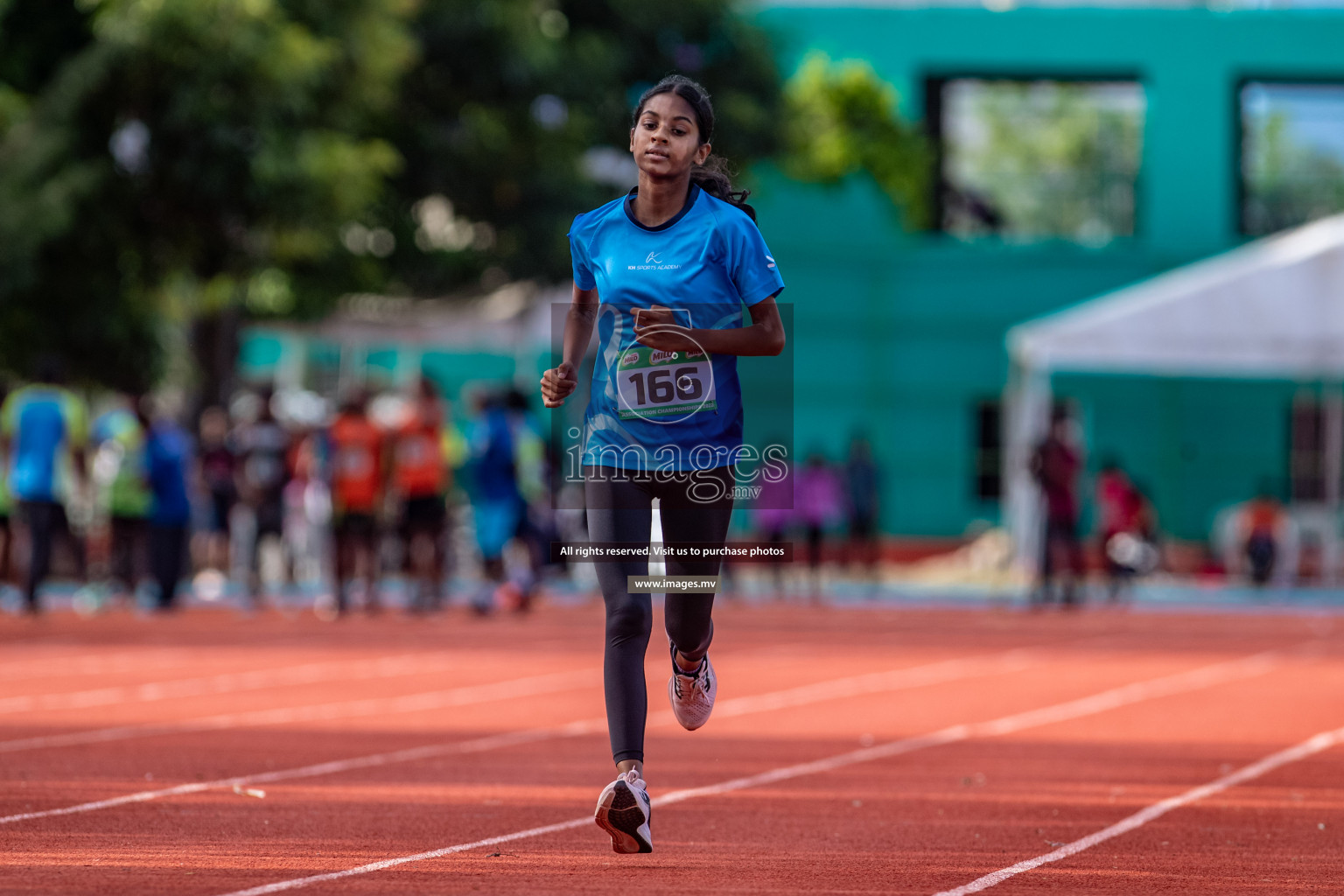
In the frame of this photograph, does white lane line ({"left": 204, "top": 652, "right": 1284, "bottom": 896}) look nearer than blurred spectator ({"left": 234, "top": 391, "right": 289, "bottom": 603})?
Yes

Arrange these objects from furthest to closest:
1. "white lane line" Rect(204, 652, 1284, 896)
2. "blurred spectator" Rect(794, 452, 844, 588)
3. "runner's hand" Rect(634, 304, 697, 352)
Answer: "blurred spectator" Rect(794, 452, 844, 588) < "white lane line" Rect(204, 652, 1284, 896) < "runner's hand" Rect(634, 304, 697, 352)

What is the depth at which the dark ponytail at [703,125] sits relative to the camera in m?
5.97

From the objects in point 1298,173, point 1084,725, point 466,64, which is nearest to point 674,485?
point 1084,725

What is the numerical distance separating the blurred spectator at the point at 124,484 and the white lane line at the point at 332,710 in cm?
644

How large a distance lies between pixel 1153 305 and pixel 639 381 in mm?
18876

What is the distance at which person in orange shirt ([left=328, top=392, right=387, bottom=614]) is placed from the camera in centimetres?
1803

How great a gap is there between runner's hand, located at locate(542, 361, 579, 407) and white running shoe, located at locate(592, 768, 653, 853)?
104 centimetres

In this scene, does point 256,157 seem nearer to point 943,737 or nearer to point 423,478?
point 423,478

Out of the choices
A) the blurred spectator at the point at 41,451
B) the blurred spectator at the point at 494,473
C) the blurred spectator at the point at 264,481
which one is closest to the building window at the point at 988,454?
the blurred spectator at the point at 264,481

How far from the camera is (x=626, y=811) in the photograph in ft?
18.9

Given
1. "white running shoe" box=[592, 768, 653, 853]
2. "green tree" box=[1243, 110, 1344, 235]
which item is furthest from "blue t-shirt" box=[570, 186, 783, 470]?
"green tree" box=[1243, 110, 1344, 235]

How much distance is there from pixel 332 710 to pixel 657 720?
1694mm

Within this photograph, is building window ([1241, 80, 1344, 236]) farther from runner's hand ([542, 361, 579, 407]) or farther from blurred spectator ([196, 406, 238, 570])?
runner's hand ([542, 361, 579, 407])

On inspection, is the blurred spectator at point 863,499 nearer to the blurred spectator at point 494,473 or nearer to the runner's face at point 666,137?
the blurred spectator at point 494,473
